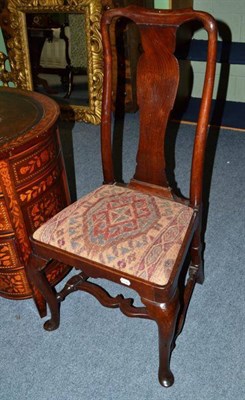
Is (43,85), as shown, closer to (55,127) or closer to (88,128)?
(88,128)

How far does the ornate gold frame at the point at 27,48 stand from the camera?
3070mm

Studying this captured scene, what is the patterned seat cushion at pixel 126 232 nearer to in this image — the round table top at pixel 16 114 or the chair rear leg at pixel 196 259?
the chair rear leg at pixel 196 259

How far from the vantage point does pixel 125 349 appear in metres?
1.65

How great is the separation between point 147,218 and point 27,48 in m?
2.51

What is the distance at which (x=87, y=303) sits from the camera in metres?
1.87

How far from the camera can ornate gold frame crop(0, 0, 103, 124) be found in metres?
3.07

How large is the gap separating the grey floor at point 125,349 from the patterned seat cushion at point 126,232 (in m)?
0.52

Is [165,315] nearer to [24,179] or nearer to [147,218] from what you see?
[147,218]

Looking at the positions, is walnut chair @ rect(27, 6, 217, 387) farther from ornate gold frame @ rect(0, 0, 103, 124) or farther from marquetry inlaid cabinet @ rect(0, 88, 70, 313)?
ornate gold frame @ rect(0, 0, 103, 124)

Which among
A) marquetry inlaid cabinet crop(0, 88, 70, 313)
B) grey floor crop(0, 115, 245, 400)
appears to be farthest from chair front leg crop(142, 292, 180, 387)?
marquetry inlaid cabinet crop(0, 88, 70, 313)

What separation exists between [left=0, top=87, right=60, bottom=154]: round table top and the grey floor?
2.67ft

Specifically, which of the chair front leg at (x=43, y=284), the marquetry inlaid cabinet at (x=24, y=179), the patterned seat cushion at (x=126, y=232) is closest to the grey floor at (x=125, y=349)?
the chair front leg at (x=43, y=284)

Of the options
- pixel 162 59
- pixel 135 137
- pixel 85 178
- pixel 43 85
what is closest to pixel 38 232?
pixel 162 59

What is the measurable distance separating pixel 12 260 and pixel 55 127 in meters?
0.55
